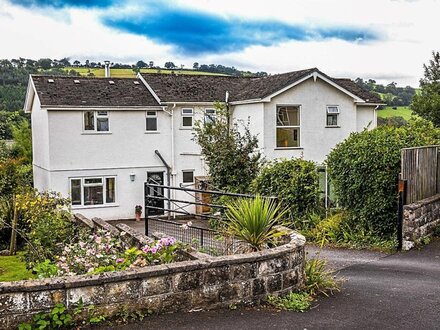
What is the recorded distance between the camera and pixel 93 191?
981 inches

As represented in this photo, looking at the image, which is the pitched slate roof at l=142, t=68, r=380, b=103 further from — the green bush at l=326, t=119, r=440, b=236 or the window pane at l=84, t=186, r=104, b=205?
the green bush at l=326, t=119, r=440, b=236

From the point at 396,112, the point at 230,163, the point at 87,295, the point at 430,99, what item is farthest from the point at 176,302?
the point at 396,112

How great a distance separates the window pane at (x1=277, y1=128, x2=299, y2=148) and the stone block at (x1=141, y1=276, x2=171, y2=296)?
1856cm

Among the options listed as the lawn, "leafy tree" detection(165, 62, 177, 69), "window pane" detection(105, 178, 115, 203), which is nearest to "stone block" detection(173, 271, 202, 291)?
the lawn

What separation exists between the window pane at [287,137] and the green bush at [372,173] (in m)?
11.0

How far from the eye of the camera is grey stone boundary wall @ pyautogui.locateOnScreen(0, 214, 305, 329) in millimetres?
5266

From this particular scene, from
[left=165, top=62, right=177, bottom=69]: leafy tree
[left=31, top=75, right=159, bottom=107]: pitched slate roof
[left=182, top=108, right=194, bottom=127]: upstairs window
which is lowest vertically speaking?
[left=182, top=108, right=194, bottom=127]: upstairs window

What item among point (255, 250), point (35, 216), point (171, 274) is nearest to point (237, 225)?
point (255, 250)

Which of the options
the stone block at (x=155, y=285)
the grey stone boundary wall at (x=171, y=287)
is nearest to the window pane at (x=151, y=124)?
the grey stone boundary wall at (x=171, y=287)

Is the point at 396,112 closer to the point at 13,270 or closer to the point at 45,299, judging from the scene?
the point at 13,270

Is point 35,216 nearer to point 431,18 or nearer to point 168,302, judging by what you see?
point 168,302

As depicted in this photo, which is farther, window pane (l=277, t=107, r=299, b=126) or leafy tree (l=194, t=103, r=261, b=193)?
window pane (l=277, t=107, r=299, b=126)

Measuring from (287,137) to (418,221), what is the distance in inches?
526

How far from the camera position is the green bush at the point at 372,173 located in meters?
11.6
